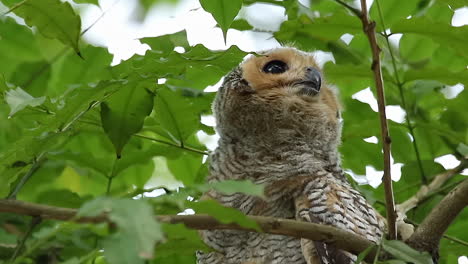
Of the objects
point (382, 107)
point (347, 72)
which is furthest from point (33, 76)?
point (382, 107)

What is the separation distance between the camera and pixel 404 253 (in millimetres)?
2289

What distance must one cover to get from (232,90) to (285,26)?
759 millimetres

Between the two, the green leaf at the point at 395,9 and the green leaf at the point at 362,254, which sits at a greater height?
the green leaf at the point at 395,9

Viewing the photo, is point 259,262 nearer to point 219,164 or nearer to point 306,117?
point 219,164

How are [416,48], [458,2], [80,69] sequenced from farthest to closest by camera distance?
[416,48]
[80,69]
[458,2]

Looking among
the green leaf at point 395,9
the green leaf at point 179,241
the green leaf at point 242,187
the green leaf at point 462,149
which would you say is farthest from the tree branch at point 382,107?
the green leaf at point 462,149

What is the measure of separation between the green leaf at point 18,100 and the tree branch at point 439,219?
129 cm

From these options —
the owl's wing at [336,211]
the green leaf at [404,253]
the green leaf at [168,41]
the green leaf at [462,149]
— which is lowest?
the green leaf at [404,253]

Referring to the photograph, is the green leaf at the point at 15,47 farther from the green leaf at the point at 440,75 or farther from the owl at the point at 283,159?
the green leaf at the point at 440,75

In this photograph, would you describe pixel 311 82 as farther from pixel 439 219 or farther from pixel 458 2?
pixel 439 219

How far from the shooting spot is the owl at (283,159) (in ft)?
11.1

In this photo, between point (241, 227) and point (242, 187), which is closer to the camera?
point (242, 187)

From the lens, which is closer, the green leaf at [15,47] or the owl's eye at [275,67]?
the green leaf at [15,47]

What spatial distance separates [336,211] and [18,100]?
1469 mm
